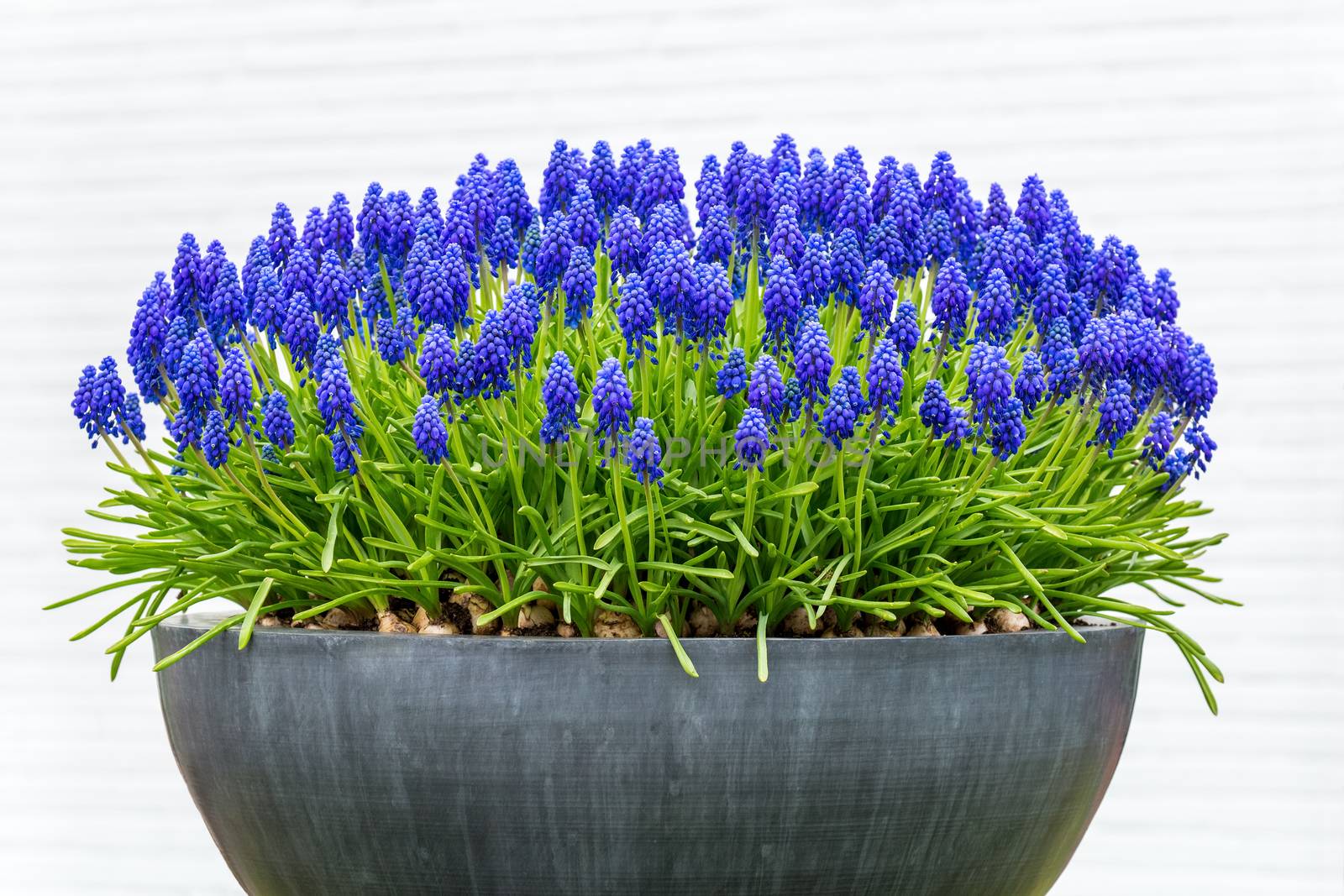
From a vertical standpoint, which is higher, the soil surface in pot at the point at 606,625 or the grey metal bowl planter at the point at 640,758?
the soil surface in pot at the point at 606,625

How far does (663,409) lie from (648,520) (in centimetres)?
27

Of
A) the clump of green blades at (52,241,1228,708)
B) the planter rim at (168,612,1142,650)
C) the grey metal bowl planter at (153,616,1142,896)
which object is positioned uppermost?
the clump of green blades at (52,241,1228,708)

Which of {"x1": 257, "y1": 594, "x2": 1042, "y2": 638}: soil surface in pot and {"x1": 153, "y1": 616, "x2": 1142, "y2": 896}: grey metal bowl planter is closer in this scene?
{"x1": 153, "y1": 616, "x2": 1142, "y2": 896}: grey metal bowl planter

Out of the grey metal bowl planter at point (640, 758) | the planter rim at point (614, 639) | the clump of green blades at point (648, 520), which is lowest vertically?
the grey metal bowl planter at point (640, 758)

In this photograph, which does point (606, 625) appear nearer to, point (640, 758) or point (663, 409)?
point (640, 758)

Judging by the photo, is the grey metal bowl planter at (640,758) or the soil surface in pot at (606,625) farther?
the soil surface in pot at (606,625)

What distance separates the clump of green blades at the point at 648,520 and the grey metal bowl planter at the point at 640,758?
87 mm

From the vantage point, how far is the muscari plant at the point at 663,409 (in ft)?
7.52

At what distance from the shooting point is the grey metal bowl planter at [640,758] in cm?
225

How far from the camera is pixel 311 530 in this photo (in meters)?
2.60

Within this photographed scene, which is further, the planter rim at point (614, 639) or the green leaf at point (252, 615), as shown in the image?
the green leaf at point (252, 615)

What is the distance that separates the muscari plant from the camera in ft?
7.52

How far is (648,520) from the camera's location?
229cm

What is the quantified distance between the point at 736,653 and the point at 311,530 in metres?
0.82
